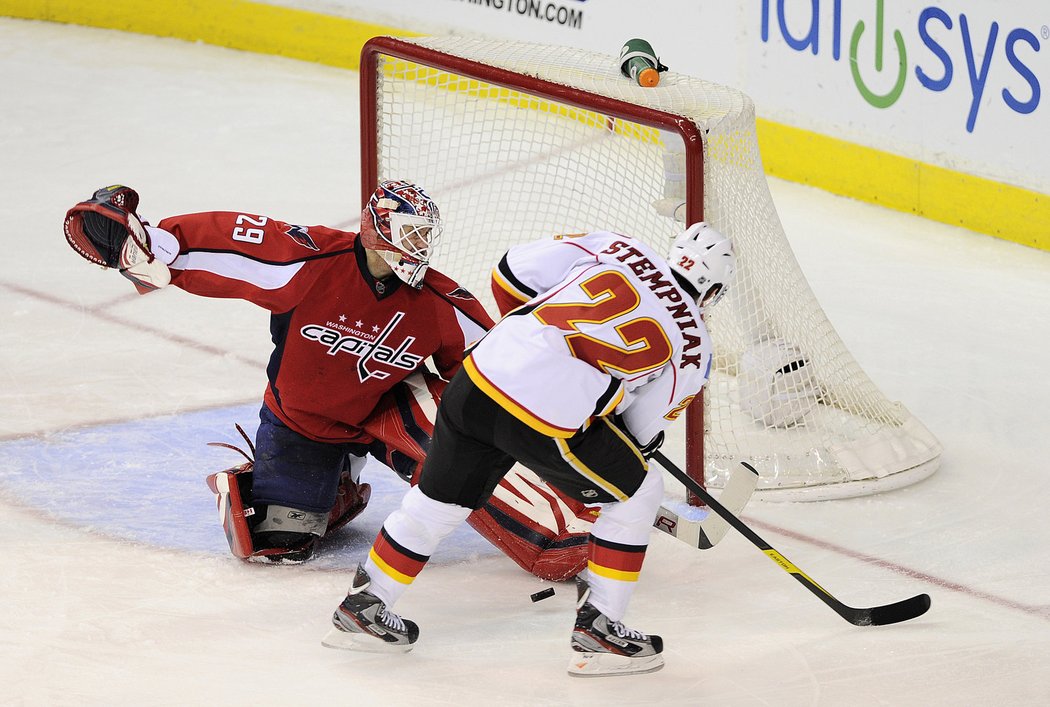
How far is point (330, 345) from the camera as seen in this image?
3014 millimetres

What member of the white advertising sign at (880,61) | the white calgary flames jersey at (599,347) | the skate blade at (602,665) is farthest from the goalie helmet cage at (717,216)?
the white advertising sign at (880,61)

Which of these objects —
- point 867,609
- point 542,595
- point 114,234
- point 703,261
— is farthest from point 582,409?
point 114,234

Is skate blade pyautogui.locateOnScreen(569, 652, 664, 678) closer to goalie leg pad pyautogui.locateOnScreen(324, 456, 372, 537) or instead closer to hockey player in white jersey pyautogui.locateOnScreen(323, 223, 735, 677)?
hockey player in white jersey pyautogui.locateOnScreen(323, 223, 735, 677)

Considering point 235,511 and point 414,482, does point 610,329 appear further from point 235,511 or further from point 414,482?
point 235,511

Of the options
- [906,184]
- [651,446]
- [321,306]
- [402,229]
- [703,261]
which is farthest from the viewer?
[906,184]

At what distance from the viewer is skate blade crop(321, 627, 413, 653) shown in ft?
9.09

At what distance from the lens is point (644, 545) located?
2.73 meters

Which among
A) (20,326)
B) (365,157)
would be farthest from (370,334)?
(20,326)

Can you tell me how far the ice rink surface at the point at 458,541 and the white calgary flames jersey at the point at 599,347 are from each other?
1.78 feet

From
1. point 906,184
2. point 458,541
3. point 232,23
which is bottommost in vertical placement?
point 232,23

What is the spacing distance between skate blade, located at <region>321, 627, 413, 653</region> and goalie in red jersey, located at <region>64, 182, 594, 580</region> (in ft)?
1.38

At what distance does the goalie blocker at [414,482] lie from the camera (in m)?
3.12

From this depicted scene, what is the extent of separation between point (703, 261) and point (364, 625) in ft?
3.02

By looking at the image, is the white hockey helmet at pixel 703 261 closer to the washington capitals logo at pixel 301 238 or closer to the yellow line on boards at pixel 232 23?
the washington capitals logo at pixel 301 238
